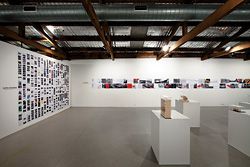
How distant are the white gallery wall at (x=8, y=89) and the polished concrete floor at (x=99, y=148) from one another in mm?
360

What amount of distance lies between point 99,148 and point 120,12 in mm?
3261

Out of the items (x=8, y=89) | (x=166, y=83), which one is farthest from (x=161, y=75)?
(x=8, y=89)

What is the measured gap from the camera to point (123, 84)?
8.87m

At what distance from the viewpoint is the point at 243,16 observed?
3.14m

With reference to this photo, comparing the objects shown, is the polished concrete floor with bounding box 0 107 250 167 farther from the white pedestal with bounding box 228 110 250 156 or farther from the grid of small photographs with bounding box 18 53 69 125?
the grid of small photographs with bounding box 18 53 69 125

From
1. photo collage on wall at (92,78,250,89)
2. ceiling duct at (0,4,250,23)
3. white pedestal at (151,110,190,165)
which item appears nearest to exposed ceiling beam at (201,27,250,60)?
photo collage on wall at (92,78,250,89)

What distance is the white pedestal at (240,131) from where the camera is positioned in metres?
2.97

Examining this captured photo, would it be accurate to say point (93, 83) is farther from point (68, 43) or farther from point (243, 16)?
point (243, 16)

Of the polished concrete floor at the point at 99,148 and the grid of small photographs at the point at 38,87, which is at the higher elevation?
the grid of small photographs at the point at 38,87

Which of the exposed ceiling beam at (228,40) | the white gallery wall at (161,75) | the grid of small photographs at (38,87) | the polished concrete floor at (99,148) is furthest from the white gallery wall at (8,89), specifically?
the exposed ceiling beam at (228,40)

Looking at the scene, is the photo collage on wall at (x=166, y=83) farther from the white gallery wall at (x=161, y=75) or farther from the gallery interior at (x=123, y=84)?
the white gallery wall at (x=161, y=75)

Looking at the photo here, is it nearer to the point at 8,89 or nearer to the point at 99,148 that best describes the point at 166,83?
the point at 99,148

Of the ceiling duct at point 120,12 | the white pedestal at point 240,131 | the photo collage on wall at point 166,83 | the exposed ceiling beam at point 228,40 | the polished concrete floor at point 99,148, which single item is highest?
the exposed ceiling beam at point 228,40

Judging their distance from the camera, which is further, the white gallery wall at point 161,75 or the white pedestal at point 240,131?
the white gallery wall at point 161,75
